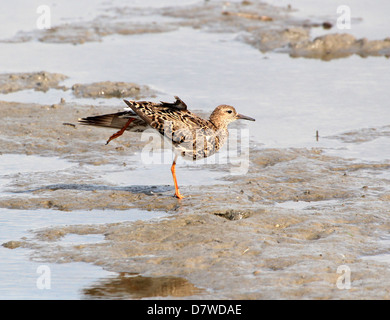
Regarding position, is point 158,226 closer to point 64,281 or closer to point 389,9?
point 64,281

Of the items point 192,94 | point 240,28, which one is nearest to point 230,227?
point 192,94

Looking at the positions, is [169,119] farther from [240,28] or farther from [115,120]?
[240,28]

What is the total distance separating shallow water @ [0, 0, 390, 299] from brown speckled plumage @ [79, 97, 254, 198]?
0.83 meters

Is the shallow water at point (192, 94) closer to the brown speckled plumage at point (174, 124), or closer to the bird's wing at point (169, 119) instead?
the brown speckled plumage at point (174, 124)

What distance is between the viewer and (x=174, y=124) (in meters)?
9.46

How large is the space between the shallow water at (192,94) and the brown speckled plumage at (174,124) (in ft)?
2.71

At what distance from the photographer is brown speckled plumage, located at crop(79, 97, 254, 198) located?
31.0ft

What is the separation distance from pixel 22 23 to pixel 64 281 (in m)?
14.2

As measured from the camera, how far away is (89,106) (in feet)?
44.9

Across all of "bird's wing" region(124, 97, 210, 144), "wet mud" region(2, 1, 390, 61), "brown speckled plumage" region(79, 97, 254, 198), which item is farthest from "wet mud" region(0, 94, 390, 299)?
"wet mud" region(2, 1, 390, 61)

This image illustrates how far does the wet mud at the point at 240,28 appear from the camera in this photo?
1773cm

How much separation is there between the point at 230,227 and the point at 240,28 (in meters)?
12.5

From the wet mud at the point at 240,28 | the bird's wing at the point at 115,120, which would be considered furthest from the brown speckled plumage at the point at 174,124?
the wet mud at the point at 240,28

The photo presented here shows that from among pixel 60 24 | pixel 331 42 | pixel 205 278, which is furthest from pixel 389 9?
pixel 205 278
